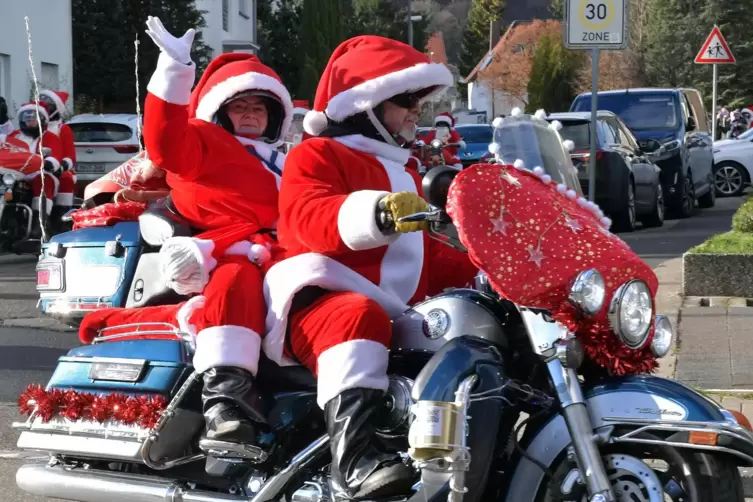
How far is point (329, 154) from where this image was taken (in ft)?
14.6

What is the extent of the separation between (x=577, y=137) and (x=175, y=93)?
12484mm

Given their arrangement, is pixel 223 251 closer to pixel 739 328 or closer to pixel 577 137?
pixel 739 328

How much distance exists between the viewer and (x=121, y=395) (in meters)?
4.73

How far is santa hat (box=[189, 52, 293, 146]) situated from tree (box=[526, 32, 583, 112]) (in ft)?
194

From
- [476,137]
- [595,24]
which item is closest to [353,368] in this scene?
[595,24]

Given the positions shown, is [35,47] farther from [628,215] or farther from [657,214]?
[628,215]

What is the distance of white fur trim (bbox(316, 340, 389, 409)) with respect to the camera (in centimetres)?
409

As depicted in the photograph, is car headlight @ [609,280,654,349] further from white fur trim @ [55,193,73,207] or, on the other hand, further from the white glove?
white fur trim @ [55,193,73,207]

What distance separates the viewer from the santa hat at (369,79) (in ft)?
14.9

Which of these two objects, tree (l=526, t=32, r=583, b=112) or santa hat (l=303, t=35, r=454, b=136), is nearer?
santa hat (l=303, t=35, r=454, b=136)

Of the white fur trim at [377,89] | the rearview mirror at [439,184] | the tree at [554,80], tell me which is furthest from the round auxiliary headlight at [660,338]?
the tree at [554,80]

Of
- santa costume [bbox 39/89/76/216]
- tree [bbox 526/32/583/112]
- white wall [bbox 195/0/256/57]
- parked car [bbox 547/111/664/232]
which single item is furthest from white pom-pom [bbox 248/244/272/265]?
tree [bbox 526/32/583/112]

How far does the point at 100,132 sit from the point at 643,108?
27.3ft

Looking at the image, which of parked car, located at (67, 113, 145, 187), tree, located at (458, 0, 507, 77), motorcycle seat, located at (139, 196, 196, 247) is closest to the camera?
motorcycle seat, located at (139, 196, 196, 247)
